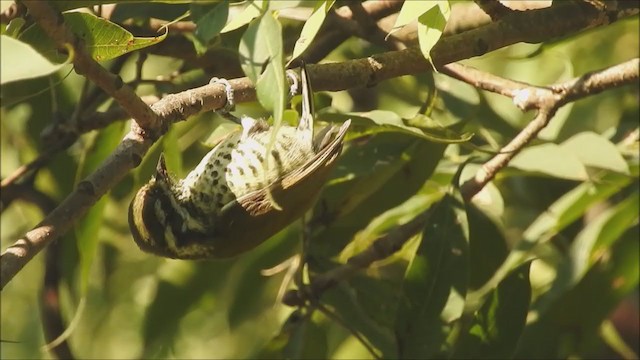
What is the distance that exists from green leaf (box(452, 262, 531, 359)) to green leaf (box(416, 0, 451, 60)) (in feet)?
2.04

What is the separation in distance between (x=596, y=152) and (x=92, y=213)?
94cm

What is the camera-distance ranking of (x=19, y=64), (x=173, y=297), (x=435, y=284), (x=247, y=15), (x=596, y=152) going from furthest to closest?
(x=173, y=297)
(x=596, y=152)
(x=435, y=284)
(x=247, y=15)
(x=19, y=64)

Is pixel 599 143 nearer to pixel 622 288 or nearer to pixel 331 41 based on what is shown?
pixel 622 288

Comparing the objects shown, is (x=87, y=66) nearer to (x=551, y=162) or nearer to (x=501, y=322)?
(x=501, y=322)

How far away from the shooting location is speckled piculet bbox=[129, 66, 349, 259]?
201 cm

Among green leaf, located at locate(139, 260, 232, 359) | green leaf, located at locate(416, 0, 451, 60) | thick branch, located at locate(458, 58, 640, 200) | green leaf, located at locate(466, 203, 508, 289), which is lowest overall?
green leaf, located at locate(139, 260, 232, 359)

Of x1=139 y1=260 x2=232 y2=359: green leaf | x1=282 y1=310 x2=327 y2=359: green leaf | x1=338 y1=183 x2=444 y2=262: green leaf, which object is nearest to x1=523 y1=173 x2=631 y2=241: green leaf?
x1=338 y1=183 x2=444 y2=262: green leaf

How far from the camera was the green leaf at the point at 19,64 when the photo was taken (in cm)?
107

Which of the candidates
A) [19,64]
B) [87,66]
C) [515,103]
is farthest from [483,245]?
[19,64]

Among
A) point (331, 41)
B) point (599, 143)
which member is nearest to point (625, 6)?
point (599, 143)

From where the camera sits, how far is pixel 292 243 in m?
2.52

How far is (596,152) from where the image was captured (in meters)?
2.18

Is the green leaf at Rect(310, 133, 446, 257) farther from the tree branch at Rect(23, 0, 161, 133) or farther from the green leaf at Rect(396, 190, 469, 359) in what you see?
the tree branch at Rect(23, 0, 161, 133)

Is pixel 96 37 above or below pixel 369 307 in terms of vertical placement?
above
